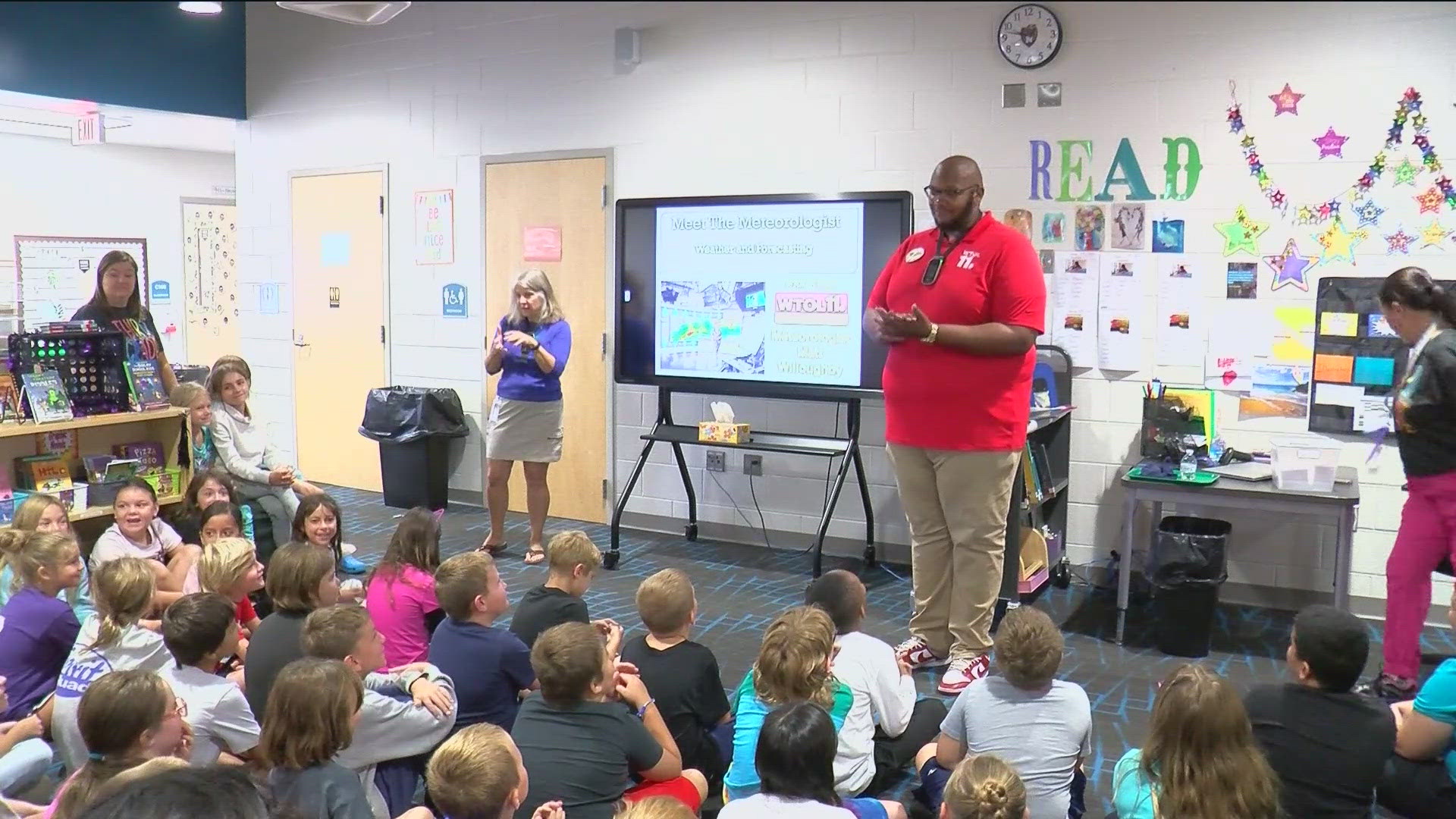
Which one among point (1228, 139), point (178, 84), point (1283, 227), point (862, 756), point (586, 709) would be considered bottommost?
point (862, 756)

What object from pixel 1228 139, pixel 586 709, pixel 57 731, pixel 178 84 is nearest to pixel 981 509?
pixel 586 709

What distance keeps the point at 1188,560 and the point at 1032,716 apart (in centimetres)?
186

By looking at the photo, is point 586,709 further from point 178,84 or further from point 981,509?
point 178,84

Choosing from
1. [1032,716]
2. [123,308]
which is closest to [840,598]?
[1032,716]

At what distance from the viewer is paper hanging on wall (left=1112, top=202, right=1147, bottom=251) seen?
475cm

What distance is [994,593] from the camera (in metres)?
3.63

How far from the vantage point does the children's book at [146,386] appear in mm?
4367

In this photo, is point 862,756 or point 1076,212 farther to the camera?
point 1076,212

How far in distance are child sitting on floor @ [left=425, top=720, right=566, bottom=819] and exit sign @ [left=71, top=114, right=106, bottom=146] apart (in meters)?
7.47

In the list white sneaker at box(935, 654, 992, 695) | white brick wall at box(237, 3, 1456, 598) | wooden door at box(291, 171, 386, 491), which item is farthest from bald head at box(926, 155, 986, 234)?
wooden door at box(291, 171, 386, 491)

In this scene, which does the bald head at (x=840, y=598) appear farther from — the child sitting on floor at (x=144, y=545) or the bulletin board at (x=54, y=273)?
the bulletin board at (x=54, y=273)

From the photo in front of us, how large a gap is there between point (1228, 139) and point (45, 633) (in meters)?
4.37

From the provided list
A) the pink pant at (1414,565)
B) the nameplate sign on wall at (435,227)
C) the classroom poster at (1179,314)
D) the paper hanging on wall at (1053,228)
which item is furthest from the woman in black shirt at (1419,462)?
the nameplate sign on wall at (435,227)

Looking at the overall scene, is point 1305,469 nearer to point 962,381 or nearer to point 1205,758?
point 962,381
